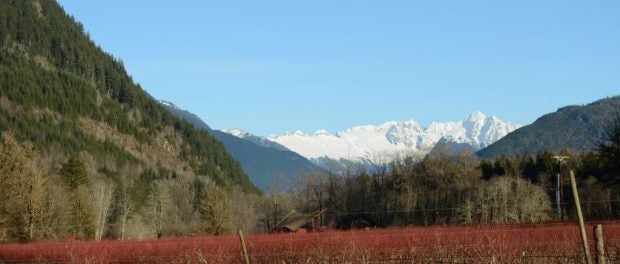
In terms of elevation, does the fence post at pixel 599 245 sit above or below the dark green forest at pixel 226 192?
below

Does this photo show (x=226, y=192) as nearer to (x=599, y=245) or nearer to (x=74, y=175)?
(x=74, y=175)

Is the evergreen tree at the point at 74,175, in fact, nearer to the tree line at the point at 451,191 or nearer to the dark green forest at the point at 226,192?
the dark green forest at the point at 226,192

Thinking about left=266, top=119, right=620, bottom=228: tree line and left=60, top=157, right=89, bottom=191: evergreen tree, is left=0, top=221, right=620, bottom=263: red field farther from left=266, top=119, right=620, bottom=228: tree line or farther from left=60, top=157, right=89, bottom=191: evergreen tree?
left=60, top=157, right=89, bottom=191: evergreen tree

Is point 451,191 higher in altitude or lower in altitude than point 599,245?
higher

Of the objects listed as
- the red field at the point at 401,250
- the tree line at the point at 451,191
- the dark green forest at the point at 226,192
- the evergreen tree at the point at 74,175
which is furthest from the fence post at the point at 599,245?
the evergreen tree at the point at 74,175

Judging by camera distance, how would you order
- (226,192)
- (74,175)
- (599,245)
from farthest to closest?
(226,192) < (74,175) < (599,245)

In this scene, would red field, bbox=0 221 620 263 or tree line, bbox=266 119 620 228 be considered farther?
tree line, bbox=266 119 620 228

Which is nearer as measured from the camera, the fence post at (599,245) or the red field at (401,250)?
the fence post at (599,245)

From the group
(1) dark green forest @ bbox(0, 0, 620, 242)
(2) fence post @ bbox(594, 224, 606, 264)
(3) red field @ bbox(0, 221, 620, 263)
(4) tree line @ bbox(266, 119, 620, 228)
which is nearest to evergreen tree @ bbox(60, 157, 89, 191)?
(1) dark green forest @ bbox(0, 0, 620, 242)

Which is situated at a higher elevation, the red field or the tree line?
the tree line

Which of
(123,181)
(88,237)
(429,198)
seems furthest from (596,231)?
(123,181)

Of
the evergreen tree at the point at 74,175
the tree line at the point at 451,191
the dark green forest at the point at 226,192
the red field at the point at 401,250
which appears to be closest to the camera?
the red field at the point at 401,250

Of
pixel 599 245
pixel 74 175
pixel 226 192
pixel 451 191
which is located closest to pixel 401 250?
pixel 599 245

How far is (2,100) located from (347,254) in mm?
165583
